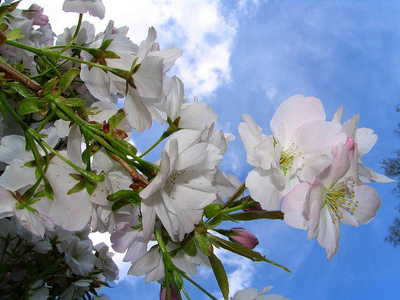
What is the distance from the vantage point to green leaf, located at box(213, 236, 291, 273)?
574 millimetres

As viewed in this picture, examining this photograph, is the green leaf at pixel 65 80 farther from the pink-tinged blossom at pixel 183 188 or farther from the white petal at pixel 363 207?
the white petal at pixel 363 207

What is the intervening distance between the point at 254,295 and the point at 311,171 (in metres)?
0.31

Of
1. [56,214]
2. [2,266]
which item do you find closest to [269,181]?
[56,214]

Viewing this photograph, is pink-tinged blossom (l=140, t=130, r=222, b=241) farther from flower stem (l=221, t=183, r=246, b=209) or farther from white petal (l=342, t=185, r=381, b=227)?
white petal (l=342, t=185, r=381, b=227)

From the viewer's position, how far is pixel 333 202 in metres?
0.60

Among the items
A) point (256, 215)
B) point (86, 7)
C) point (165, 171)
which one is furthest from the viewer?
point (86, 7)

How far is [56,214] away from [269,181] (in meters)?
0.30

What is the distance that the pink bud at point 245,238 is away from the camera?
66cm

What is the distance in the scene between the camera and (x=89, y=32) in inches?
51.4

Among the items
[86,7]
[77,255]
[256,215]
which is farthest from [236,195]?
[77,255]

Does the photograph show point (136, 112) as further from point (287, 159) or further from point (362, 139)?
point (362, 139)

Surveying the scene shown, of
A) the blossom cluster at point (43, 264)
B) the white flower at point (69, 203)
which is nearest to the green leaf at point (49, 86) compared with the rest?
the white flower at point (69, 203)

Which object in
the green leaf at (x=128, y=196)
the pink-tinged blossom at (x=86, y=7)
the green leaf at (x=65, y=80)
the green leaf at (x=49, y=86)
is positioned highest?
the pink-tinged blossom at (x=86, y=7)

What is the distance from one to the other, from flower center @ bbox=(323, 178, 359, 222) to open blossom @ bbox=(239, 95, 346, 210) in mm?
50
